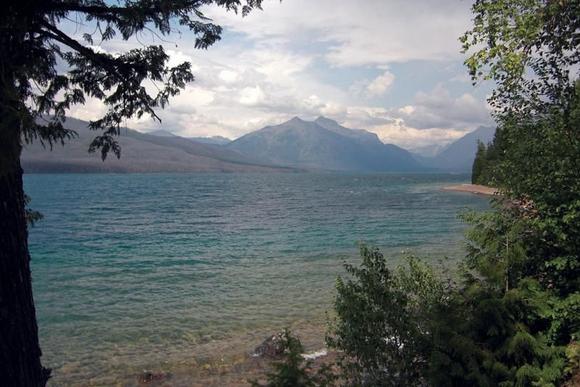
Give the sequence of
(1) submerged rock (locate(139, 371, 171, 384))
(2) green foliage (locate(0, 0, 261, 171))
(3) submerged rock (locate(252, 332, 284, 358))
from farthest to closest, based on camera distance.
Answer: (3) submerged rock (locate(252, 332, 284, 358)), (1) submerged rock (locate(139, 371, 171, 384)), (2) green foliage (locate(0, 0, 261, 171))

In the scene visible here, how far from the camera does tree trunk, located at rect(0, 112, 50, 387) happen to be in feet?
18.0

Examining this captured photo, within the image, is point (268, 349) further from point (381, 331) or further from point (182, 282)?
point (182, 282)

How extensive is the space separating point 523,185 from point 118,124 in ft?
24.2

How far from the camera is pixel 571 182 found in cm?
759

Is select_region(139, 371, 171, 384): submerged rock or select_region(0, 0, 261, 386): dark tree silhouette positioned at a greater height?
select_region(0, 0, 261, 386): dark tree silhouette

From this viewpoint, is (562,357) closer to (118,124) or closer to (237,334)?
(118,124)

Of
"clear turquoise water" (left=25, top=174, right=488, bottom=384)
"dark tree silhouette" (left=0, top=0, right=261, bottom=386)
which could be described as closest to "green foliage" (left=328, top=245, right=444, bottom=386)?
→ "dark tree silhouette" (left=0, top=0, right=261, bottom=386)

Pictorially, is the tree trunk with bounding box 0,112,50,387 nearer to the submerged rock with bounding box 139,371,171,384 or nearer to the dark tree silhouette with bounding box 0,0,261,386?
the dark tree silhouette with bounding box 0,0,261,386

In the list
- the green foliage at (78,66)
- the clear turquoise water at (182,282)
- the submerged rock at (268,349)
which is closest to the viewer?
the green foliage at (78,66)

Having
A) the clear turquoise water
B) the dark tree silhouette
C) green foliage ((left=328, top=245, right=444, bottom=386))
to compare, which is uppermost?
the dark tree silhouette

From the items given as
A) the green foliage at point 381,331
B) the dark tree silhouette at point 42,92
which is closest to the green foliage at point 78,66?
the dark tree silhouette at point 42,92

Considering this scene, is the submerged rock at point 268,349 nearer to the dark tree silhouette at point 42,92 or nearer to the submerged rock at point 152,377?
the submerged rock at point 152,377

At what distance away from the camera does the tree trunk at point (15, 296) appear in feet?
18.0

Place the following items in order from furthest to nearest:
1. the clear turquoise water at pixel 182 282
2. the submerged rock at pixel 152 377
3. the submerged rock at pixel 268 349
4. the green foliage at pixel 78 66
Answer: the clear turquoise water at pixel 182 282 < the submerged rock at pixel 268 349 < the submerged rock at pixel 152 377 < the green foliage at pixel 78 66
